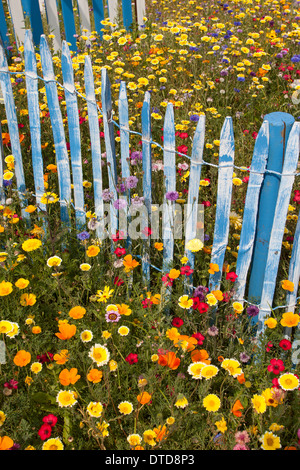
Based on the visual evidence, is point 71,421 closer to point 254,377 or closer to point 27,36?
point 254,377

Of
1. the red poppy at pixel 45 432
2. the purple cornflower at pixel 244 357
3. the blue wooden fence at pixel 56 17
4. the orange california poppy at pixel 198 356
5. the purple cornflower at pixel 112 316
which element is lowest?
the purple cornflower at pixel 244 357

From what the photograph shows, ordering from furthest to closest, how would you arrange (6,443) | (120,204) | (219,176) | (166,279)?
(120,204) < (166,279) < (219,176) < (6,443)

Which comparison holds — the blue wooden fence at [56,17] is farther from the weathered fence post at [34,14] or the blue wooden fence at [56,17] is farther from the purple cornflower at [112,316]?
the purple cornflower at [112,316]

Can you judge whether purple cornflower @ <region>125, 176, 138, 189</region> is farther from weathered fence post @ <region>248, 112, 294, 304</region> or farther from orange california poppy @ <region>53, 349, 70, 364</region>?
orange california poppy @ <region>53, 349, 70, 364</region>

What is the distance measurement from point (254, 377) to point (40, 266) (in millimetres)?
1380

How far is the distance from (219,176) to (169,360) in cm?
90

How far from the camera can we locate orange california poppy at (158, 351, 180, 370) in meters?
1.83

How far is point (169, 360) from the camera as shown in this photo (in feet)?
6.11

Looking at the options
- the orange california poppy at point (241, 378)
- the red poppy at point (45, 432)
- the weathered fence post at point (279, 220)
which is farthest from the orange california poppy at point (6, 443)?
the weathered fence post at point (279, 220)

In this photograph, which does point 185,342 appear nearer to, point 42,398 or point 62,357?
point 62,357

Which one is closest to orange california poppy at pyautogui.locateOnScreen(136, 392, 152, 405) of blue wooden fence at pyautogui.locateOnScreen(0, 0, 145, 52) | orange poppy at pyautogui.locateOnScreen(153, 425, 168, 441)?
orange poppy at pyautogui.locateOnScreen(153, 425, 168, 441)

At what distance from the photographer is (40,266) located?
8.27 ft

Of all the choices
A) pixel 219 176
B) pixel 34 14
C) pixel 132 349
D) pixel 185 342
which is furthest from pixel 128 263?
pixel 34 14

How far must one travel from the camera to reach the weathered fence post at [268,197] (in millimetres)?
1853
